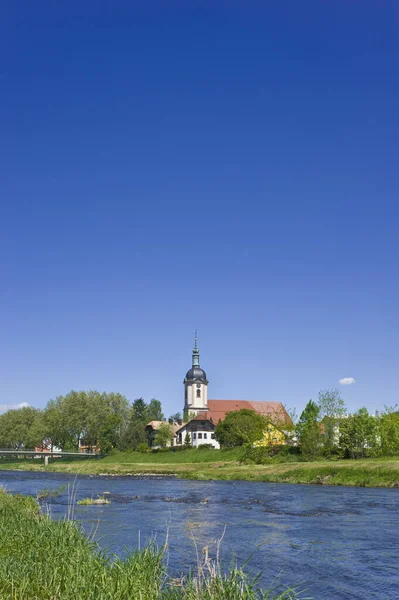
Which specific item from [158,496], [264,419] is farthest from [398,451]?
[158,496]

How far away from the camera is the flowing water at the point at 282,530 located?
19748 mm

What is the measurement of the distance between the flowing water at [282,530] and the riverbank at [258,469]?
553 centimetres

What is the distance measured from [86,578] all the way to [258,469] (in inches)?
2594

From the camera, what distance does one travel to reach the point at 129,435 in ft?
440

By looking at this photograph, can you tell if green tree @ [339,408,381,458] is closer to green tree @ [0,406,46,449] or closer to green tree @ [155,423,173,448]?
green tree @ [155,423,173,448]

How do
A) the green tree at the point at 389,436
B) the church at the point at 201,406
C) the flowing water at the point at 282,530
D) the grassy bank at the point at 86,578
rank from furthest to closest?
the church at the point at 201,406, the green tree at the point at 389,436, the flowing water at the point at 282,530, the grassy bank at the point at 86,578

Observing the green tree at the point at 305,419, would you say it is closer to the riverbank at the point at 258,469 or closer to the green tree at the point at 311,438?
the green tree at the point at 311,438

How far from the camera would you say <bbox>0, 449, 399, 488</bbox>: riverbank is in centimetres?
5778

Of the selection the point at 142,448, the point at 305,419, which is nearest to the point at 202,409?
the point at 142,448

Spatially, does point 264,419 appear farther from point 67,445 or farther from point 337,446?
point 67,445

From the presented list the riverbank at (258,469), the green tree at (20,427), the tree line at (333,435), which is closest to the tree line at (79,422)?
the green tree at (20,427)

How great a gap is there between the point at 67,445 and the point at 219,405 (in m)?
52.4

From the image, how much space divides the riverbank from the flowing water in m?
5.53

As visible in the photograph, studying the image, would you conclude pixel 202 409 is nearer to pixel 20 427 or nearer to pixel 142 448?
pixel 20 427
